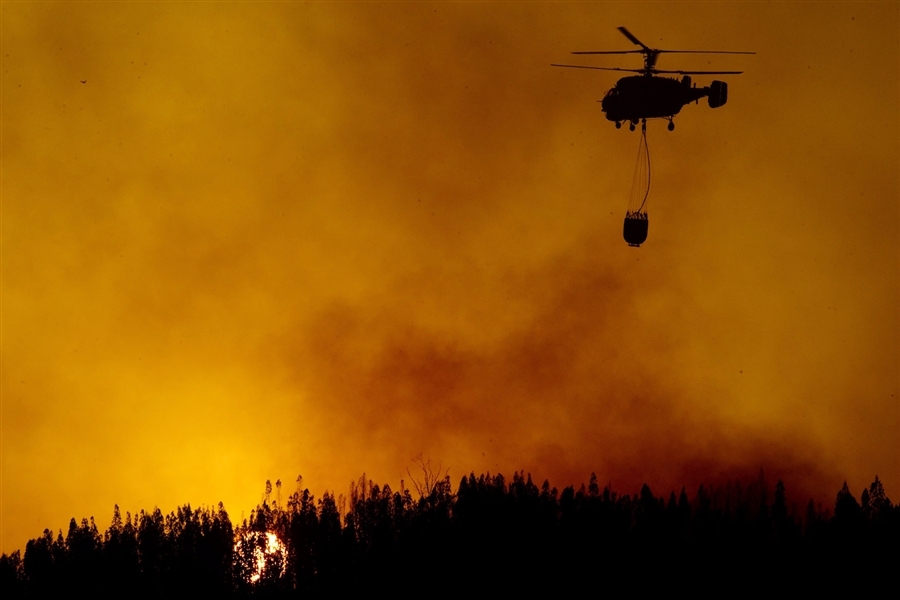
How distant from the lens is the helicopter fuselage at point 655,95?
4591 centimetres

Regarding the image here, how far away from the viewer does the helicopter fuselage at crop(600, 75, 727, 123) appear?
151ft

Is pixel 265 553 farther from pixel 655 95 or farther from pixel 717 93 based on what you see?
pixel 717 93

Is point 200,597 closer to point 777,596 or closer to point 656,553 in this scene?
point 656,553

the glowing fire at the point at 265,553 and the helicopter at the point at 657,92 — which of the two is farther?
the glowing fire at the point at 265,553

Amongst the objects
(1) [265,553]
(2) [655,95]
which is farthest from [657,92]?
(1) [265,553]

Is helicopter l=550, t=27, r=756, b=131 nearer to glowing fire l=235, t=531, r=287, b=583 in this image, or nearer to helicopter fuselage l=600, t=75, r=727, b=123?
helicopter fuselage l=600, t=75, r=727, b=123

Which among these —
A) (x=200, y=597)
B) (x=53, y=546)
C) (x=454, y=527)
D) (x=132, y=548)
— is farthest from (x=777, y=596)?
(x=53, y=546)

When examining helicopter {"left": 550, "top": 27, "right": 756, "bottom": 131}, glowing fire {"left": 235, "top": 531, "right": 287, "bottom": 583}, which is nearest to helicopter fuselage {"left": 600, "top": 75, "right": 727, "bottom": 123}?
helicopter {"left": 550, "top": 27, "right": 756, "bottom": 131}

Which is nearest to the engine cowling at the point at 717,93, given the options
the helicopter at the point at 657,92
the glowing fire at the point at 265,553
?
the helicopter at the point at 657,92

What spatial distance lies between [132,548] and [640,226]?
48289mm

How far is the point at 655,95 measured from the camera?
45.9m

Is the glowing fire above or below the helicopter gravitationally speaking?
below

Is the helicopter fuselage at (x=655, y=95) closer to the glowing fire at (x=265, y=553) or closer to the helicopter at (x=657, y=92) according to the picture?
the helicopter at (x=657, y=92)

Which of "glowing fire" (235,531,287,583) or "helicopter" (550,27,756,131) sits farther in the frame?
"glowing fire" (235,531,287,583)
